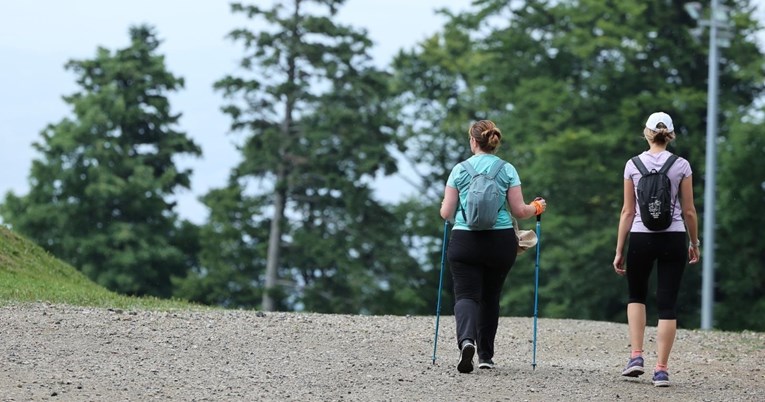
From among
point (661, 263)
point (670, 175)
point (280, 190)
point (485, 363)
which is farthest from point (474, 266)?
point (280, 190)

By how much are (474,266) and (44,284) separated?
7868mm

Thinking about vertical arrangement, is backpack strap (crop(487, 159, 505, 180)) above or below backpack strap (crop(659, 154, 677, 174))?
below

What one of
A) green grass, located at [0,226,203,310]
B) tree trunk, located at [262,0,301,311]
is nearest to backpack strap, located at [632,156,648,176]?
green grass, located at [0,226,203,310]

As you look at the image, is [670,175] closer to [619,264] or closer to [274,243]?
[619,264]

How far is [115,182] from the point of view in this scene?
46.5m

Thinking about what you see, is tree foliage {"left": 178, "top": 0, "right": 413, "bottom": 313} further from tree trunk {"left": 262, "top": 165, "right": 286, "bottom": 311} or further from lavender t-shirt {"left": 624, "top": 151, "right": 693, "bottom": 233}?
lavender t-shirt {"left": 624, "top": 151, "right": 693, "bottom": 233}

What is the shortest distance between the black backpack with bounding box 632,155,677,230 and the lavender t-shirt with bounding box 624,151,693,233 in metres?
0.04

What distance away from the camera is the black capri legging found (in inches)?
409

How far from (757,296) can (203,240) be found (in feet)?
57.5

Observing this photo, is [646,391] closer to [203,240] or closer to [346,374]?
[346,374]

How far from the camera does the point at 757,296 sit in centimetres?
3800

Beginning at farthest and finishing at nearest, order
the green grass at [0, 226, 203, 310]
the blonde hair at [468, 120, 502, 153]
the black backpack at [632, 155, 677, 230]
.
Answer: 1. the green grass at [0, 226, 203, 310]
2. the blonde hair at [468, 120, 502, 153]
3. the black backpack at [632, 155, 677, 230]

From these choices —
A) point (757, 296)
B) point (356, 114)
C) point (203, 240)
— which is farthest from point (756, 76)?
point (203, 240)

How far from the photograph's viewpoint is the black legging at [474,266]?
34.6 feet
